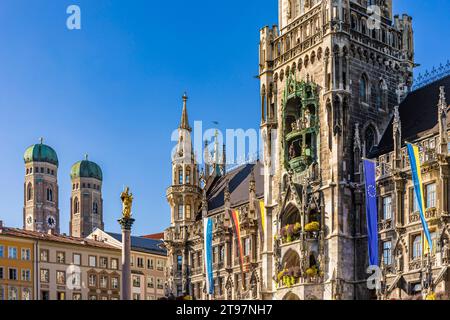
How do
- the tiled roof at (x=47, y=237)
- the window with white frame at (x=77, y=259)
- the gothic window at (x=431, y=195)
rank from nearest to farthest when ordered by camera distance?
the gothic window at (x=431, y=195)
the tiled roof at (x=47, y=237)
the window with white frame at (x=77, y=259)

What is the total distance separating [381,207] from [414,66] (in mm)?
15631

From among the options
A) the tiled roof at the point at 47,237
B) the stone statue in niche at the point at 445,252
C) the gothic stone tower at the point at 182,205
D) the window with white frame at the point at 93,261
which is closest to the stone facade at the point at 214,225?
the gothic stone tower at the point at 182,205

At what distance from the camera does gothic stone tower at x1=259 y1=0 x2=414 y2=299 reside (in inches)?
2618

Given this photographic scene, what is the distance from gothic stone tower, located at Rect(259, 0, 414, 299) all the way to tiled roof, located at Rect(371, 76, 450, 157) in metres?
0.99

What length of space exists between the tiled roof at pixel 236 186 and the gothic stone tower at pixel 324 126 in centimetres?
950

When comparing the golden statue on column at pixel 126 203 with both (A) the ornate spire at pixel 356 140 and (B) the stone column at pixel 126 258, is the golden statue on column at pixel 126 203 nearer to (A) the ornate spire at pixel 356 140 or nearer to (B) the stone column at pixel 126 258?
(B) the stone column at pixel 126 258

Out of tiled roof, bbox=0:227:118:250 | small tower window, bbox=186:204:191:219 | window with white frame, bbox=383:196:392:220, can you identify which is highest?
small tower window, bbox=186:204:191:219

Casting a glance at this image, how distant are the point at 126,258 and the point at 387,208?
18.5 metres

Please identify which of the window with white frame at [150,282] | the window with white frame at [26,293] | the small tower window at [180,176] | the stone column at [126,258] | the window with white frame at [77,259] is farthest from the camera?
the window with white frame at [150,282]

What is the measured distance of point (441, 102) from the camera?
6097cm

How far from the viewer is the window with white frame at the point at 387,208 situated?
64.3 meters

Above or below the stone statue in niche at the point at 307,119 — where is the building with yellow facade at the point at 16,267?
below

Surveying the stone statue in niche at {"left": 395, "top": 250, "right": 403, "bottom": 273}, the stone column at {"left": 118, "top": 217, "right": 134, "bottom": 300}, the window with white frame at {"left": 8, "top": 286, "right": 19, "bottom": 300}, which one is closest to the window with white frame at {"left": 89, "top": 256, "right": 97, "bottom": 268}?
the window with white frame at {"left": 8, "top": 286, "right": 19, "bottom": 300}

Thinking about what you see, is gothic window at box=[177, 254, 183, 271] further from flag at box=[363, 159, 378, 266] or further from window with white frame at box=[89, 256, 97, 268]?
flag at box=[363, 159, 378, 266]
